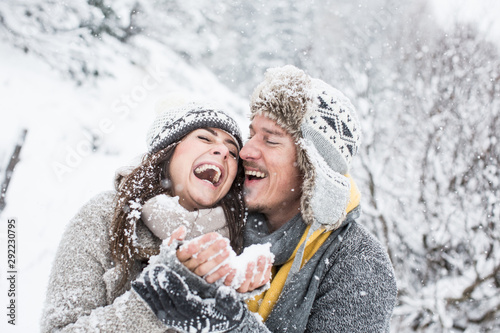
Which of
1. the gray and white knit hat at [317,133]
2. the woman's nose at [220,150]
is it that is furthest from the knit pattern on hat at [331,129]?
the woman's nose at [220,150]

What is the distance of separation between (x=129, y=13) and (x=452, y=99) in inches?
363

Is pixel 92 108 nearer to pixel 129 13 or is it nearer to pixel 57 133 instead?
pixel 57 133

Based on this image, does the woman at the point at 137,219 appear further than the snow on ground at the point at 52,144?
No

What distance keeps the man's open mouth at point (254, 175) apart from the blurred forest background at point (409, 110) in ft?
16.2

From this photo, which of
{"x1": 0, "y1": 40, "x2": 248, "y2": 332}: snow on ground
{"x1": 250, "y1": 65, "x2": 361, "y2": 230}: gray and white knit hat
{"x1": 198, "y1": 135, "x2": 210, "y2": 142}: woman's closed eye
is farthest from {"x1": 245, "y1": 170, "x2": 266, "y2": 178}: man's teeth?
{"x1": 0, "y1": 40, "x2": 248, "y2": 332}: snow on ground

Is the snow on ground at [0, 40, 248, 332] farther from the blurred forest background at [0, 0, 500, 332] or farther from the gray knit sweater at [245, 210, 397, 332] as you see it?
the gray knit sweater at [245, 210, 397, 332]

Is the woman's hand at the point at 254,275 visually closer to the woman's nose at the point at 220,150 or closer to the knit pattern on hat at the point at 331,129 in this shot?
the woman's nose at the point at 220,150

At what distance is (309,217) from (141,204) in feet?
3.55

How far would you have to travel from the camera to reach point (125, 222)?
1.95 metres

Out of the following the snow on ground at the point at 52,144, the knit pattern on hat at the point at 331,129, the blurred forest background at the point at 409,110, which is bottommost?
the snow on ground at the point at 52,144

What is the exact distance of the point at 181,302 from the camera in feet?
4.64

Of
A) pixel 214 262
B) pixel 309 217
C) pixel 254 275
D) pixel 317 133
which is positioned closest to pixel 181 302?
pixel 214 262

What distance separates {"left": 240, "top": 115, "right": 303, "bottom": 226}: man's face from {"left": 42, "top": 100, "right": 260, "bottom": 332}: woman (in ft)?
0.39

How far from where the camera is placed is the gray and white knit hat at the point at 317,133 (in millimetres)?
2211
